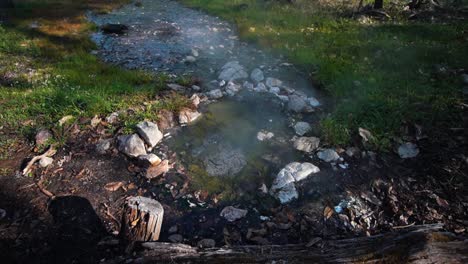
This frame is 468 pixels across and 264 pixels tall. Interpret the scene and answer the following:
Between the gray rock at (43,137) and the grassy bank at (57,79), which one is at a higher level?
the grassy bank at (57,79)

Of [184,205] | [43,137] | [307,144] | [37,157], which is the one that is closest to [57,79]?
[43,137]

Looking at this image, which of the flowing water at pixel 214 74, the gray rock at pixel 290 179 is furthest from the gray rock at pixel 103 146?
the gray rock at pixel 290 179

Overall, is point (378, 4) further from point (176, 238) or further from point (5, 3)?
point (5, 3)

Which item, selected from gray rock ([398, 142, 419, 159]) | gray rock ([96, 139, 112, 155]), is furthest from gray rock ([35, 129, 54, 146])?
gray rock ([398, 142, 419, 159])

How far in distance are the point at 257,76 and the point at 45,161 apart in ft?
14.7

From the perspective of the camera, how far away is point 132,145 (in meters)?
5.00

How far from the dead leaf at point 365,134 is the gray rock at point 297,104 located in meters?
1.20

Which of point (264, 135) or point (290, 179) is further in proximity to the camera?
point (264, 135)

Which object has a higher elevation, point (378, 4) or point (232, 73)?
point (378, 4)

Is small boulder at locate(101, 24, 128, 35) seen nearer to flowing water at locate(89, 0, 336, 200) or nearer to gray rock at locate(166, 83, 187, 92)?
flowing water at locate(89, 0, 336, 200)

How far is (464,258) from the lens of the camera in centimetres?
271

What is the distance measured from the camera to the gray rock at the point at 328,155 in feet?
16.4

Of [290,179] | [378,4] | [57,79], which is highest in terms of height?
[378,4]

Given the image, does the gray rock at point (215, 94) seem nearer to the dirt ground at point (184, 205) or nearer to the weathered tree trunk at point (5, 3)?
the dirt ground at point (184, 205)
